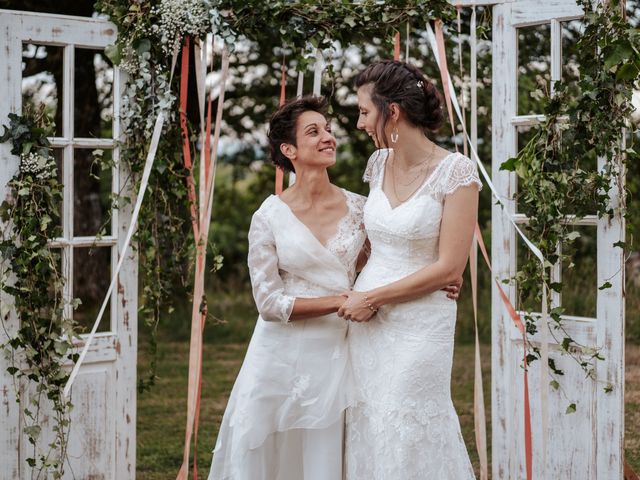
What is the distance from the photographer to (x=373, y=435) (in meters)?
2.82

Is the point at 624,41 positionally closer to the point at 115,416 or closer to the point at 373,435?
the point at 373,435

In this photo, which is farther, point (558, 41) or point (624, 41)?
point (558, 41)

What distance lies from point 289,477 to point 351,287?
0.68m

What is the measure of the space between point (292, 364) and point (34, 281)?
3.78ft

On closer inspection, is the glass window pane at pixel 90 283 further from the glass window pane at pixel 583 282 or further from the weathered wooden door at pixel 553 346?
the weathered wooden door at pixel 553 346

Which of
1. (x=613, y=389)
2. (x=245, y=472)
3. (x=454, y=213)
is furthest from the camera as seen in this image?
(x=613, y=389)

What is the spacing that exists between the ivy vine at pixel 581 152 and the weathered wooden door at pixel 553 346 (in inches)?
2.3

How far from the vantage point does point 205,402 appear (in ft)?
19.5

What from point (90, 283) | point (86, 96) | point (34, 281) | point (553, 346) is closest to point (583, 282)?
point (553, 346)

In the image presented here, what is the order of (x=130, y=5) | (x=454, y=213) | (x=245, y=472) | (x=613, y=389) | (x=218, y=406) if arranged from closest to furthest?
(x=454, y=213), (x=245, y=472), (x=613, y=389), (x=130, y=5), (x=218, y=406)

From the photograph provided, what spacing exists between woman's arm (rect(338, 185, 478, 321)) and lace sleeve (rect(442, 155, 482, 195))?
0.04 feet

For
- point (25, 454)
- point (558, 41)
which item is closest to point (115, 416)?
point (25, 454)

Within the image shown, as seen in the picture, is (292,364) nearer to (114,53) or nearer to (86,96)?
(114,53)

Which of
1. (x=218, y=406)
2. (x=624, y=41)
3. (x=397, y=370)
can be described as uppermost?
(x=624, y=41)
